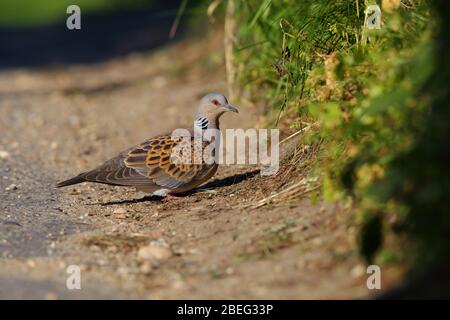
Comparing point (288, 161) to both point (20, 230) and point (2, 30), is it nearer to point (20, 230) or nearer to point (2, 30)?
point (20, 230)

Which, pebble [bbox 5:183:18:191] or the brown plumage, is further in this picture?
pebble [bbox 5:183:18:191]

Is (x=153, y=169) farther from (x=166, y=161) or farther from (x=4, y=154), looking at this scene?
(x=4, y=154)

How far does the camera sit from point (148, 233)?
17.6ft

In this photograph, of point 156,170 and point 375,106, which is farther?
point 156,170

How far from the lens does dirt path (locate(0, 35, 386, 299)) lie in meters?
4.34

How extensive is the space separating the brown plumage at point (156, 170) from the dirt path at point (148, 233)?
14 centimetres

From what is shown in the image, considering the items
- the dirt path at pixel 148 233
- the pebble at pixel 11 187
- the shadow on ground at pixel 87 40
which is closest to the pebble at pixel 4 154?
the dirt path at pixel 148 233

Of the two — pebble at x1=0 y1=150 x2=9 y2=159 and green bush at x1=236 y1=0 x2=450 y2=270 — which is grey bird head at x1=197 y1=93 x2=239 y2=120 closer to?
green bush at x1=236 y1=0 x2=450 y2=270

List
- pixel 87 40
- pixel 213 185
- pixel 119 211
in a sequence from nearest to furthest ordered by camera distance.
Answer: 1. pixel 119 211
2. pixel 213 185
3. pixel 87 40

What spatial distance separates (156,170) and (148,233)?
0.95m

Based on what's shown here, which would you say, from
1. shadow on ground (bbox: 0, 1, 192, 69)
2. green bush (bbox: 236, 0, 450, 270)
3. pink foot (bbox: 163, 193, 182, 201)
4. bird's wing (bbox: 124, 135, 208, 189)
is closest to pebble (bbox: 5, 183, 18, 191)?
bird's wing (bbox: 124, 135, 208, 189)

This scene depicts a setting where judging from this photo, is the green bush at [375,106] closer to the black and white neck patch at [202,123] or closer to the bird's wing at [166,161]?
the black and white neck patch at [202,123]

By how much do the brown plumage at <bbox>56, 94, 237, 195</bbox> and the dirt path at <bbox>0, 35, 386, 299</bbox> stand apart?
0.47 feet

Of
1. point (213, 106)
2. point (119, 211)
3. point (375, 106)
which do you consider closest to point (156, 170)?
point (119, 211)
